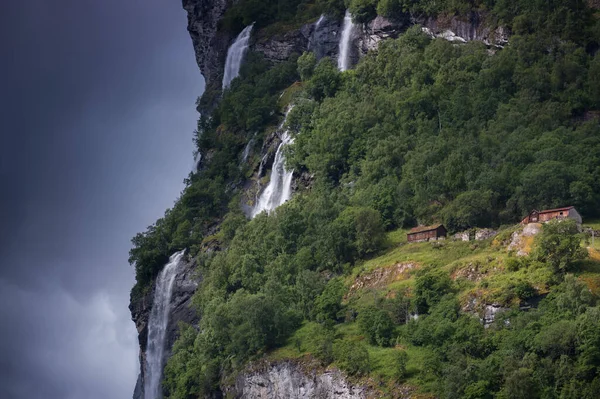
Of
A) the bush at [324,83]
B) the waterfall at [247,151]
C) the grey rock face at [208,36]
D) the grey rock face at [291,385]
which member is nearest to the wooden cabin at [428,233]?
the grey rock face at [291,385]

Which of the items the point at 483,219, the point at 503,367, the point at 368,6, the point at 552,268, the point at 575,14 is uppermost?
the point at 368,6

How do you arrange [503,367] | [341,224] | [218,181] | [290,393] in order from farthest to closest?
[218,181] → [341,224] → [290,393] → [503,367]

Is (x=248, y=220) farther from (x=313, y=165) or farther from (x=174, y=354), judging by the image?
(x=174, y=354)

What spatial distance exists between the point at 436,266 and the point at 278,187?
39.2m

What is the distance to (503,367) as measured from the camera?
8169 centimetres

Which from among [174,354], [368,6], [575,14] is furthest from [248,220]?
[575,14]

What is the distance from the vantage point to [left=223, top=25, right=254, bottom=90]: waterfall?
16812 cm

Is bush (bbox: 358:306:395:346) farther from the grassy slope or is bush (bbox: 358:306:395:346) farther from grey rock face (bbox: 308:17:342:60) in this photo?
grey rock face (bbox: 308:17:342:60)

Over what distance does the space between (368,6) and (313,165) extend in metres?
29.0

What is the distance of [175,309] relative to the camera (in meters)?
133

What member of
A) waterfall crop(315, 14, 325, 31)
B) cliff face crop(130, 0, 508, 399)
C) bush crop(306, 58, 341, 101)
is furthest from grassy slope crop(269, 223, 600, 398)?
waterfall crop(315, 14, 325, 31)

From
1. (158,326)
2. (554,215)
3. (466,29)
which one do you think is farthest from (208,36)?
(554,215)

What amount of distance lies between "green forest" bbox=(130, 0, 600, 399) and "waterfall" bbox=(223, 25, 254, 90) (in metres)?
14.8

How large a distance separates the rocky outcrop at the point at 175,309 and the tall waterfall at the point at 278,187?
10559mm
